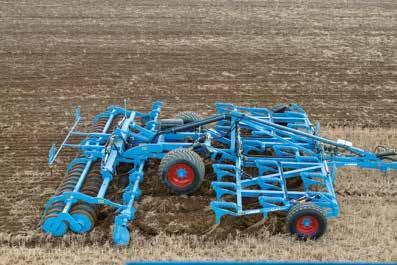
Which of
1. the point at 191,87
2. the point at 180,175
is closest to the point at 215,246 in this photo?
the point at 180,175

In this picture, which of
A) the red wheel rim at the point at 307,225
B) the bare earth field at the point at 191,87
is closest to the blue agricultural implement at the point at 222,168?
the red wheel rim at the point at 307,225

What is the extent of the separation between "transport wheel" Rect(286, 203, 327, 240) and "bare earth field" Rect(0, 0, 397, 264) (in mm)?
172

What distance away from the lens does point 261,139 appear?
8328 millimetres

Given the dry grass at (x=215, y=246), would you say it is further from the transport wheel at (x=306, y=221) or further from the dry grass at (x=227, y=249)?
the transport wheel at (x=306, y=221)

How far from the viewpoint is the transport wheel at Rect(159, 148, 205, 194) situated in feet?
23.9

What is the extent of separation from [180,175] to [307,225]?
202cm

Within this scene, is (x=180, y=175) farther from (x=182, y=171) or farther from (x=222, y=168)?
(x=222, y=168)

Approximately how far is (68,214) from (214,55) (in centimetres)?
920

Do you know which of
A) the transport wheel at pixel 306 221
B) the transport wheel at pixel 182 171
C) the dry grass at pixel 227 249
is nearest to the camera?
the dry grass at pixel 227 249

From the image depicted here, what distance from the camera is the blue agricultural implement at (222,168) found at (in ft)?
22.0

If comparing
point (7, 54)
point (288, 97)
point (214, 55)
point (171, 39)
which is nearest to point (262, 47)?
point (214, 55)

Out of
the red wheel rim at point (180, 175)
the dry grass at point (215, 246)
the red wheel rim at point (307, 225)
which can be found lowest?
the dry grass at point (215, 246)

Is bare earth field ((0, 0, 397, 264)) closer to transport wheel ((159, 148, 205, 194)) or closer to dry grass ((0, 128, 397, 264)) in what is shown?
dry grass ((0, 128, 397, 264))

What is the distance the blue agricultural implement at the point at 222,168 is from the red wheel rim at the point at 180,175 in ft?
0.05
